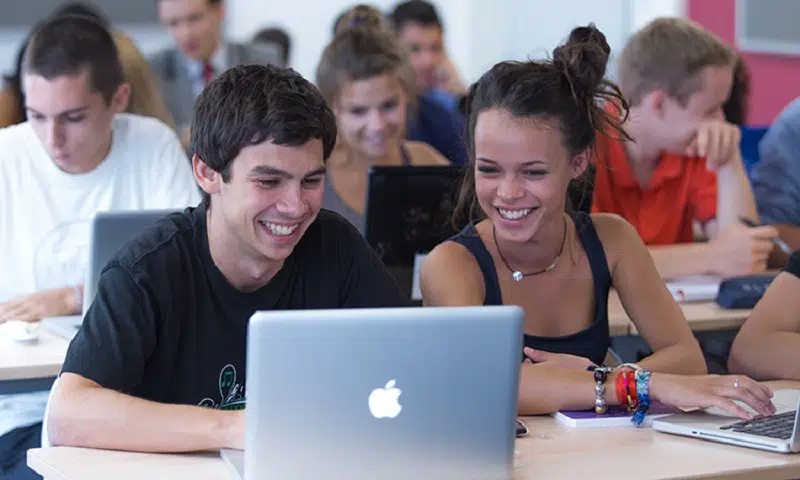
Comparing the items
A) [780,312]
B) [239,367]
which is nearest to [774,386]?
[780,312]

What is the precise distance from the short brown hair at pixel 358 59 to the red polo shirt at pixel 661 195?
64cm

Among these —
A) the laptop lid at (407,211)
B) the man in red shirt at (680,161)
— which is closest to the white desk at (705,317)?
the man in red shirt at (680,161)

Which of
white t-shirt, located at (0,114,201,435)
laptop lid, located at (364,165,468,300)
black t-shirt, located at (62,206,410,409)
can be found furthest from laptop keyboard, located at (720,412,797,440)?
white t-shirt, located at (0,114,201,435)

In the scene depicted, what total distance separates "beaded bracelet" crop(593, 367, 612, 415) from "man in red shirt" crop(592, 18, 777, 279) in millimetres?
1031

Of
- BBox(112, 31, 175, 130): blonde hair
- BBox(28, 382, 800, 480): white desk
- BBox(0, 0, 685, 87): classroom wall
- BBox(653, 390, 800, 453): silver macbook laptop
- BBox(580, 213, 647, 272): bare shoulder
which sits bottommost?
BBox(28, 382, 800, 480): white desk

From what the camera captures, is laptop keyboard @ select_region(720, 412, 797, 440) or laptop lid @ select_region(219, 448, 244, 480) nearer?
laptop lid @ select_region(219, 448, 244, 480)

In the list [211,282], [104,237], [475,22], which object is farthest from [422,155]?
[475,22]

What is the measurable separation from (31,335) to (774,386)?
4.61 ft

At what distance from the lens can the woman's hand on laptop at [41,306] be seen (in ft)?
8.50

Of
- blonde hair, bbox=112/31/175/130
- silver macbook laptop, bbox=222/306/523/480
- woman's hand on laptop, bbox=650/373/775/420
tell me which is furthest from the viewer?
blonde hair, bbox=112/31/175/130

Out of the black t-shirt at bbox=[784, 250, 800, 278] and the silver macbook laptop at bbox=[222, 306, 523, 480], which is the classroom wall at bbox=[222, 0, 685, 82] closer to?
the black t-shirt at bbox=[784, 250, 800, 278]

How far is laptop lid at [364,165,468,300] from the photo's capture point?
265 centimetres

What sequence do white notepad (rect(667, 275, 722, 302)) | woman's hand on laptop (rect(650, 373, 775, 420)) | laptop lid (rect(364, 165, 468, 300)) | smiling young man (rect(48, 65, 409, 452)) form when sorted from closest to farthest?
smiling young man (rect(48, 65, 409, 452))
woman's hand on laptop (rect(650, 373, 775, 420))
laptop lid (rect(364, 165, 468, 300))
white notepad (rect(667, 275, 722, 302))

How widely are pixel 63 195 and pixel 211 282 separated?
1181 millimetres
